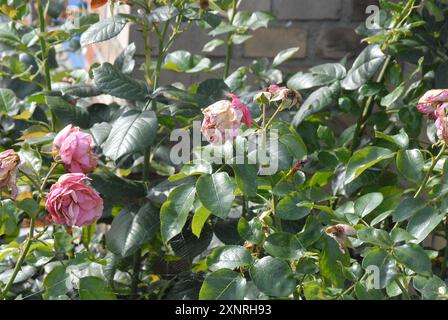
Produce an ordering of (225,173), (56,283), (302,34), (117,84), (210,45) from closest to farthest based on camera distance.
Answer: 1. (225,173)
2. (56,283)
3. (117,84)
4. (210,45)
5. (302,34)

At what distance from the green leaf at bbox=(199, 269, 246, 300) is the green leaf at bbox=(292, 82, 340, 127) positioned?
20.3 inches

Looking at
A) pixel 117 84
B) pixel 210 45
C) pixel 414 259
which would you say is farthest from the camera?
pixel 210 45

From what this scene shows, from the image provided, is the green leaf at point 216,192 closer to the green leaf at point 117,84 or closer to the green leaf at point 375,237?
the green leaf at point 375,237

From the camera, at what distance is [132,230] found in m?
1.31

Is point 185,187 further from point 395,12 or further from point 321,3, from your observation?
point 321,3

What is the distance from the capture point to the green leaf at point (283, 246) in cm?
108

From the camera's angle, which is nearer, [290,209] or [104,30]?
[290,209]

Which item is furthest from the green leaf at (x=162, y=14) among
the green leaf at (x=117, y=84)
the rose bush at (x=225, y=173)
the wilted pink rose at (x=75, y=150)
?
the wilted pink rose at (x=75, y=150)

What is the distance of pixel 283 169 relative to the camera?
1.12 m

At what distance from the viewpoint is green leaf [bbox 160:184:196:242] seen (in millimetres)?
1134

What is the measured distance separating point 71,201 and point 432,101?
567 millimetres

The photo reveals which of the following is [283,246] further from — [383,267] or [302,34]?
[302,34]

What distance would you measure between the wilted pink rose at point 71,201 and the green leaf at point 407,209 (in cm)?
45

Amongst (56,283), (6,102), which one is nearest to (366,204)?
(56,283)
